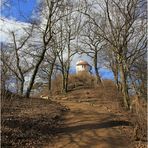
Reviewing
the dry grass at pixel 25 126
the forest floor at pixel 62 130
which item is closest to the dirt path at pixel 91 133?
the forest floor at pixel 62 130

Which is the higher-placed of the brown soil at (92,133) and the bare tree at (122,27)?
the bare tree at (122,27)

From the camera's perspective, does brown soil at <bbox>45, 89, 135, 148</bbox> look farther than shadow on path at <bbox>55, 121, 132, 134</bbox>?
No

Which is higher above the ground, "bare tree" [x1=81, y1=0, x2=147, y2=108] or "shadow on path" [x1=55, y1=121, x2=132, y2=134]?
"bare tree" [x1=81, y1=0, x2=147, y2=108]

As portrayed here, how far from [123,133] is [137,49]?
16417 mm

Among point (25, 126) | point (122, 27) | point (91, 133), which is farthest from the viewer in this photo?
point (122, 27)

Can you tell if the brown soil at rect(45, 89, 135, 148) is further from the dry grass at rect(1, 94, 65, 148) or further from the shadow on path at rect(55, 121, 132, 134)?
the dry grass at rect(1, 94, 65, 148)

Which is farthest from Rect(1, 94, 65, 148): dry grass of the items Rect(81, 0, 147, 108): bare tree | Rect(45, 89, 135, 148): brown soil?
Rect(81, 0, 147, 108): bare tree

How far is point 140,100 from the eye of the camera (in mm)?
17203

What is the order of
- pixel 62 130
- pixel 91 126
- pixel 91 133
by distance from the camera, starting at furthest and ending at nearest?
1. pixel 91 126
2. pixel 62 130
3. pixel 91 133

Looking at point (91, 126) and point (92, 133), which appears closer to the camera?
point (92, 133)

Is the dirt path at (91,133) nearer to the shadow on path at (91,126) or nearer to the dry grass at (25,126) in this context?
the shadow on path at (91,126)

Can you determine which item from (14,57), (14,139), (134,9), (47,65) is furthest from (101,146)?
(47,65)

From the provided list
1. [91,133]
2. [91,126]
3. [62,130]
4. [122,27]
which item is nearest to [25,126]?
[62,130]

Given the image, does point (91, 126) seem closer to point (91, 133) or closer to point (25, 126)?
point (91, 133)
